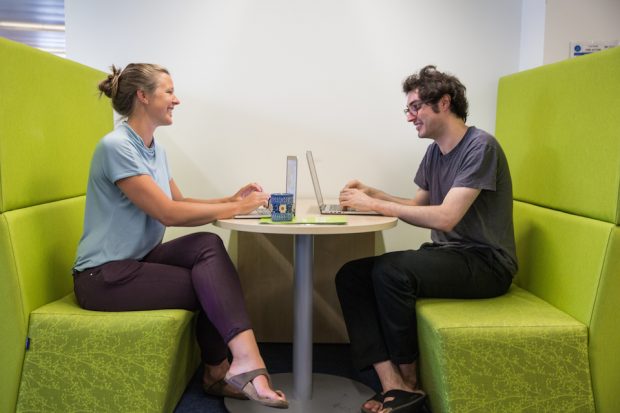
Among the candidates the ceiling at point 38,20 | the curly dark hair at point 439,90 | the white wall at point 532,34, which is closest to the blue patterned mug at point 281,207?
the curly dark hair at point 439,90

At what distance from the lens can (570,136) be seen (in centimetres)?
204

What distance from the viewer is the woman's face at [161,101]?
2.17 m

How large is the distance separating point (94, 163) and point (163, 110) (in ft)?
1.14

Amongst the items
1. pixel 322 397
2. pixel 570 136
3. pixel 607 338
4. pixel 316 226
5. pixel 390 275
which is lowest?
pixel 322 397

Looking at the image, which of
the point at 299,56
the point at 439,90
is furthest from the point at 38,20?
the point at 439,90

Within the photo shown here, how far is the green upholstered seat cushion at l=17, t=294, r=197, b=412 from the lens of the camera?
73.5 inches

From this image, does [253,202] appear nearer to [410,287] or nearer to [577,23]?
[410,287]

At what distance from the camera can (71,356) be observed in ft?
6.13

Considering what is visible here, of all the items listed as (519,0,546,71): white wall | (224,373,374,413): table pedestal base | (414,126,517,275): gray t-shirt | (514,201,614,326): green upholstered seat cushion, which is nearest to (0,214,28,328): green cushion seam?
(224,373,374,413): table pedestal base

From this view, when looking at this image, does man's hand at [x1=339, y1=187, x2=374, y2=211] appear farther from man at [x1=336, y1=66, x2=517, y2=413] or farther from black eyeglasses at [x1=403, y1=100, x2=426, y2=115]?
black eyeglasses at [x1=403, y1=100, x2=426, y2=115]

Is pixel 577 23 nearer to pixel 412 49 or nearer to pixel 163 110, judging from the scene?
pixel 412 49

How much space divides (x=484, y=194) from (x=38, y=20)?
2819mm

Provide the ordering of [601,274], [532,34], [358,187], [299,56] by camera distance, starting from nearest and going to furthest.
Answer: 1. [601,274]
2. [358,187]
3. [532,34]
4. [299,56]

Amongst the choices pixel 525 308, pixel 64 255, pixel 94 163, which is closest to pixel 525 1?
pixel 525 308
